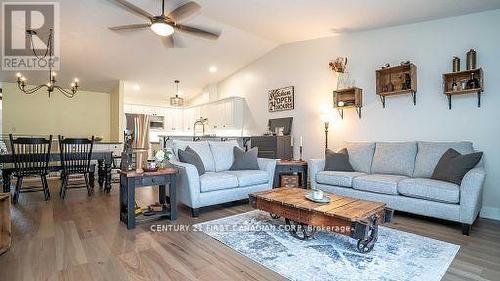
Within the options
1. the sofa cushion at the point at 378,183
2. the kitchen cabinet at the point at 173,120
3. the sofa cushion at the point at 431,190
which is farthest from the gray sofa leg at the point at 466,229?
the kitchen cabinet at the point at 173,120

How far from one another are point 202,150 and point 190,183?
865 mm

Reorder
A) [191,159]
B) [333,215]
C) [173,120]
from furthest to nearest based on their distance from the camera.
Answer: [173,120] → [191,159] → [333,215]

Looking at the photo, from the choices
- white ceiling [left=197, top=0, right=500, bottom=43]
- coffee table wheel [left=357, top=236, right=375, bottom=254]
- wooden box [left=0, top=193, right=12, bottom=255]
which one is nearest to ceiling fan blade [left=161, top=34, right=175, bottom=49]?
white ceiling [left=197, top=0, right=500, bottom=43]

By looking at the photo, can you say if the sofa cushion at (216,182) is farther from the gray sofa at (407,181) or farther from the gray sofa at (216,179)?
the gray sofa at (407,181)

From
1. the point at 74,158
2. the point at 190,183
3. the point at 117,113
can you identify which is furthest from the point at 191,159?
the point at 117,113

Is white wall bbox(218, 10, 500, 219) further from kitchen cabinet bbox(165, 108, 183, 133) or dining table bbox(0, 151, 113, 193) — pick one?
kitchen cabinet bbox(165, 108, 183, 133)

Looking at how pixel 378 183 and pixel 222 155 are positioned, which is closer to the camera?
pixel 378 183

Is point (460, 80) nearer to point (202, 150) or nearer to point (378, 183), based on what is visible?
point (378, 183)

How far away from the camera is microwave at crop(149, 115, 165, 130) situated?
26.2 feet

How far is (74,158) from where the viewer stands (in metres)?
4.30

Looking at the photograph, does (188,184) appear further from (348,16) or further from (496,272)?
(348,16)

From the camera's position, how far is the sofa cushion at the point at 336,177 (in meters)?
3.57

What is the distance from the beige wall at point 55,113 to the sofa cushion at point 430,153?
791 cm

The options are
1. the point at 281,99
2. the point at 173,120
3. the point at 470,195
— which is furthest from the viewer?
the point at 173,120
